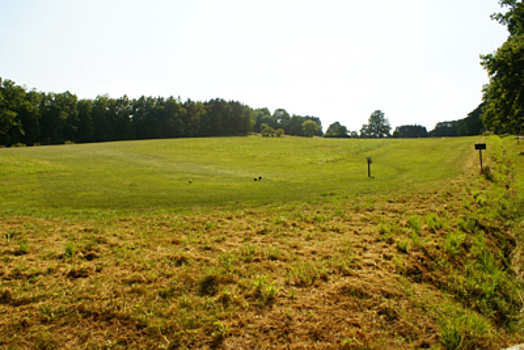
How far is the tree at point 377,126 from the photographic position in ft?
511

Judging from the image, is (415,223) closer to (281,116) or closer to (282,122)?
(282,122)

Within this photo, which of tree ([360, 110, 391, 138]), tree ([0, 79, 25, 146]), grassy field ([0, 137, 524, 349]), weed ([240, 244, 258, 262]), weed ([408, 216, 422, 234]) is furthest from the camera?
tree ([360, 110, 391, 138])

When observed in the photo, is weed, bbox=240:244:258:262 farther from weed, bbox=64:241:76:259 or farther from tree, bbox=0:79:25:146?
tree, bbox=0:79:25:146

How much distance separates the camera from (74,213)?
36.7 feet

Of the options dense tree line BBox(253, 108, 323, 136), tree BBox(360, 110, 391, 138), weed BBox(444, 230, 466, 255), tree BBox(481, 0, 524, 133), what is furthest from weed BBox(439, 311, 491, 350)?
tree BBox(360, 110, 391, 138)

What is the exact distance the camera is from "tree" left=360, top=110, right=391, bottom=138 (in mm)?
155875

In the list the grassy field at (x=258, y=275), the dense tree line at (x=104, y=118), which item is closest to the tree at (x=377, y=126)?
the dense tree line at (x=104, y=118)

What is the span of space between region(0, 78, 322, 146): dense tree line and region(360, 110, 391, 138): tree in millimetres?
67619

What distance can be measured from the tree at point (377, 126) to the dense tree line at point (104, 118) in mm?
67619

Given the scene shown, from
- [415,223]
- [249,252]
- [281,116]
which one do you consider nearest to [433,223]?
[415,223]

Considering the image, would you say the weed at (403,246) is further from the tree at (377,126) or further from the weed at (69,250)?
the tree at (377,126)

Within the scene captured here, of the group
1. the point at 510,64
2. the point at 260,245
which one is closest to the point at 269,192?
the point at 260,245

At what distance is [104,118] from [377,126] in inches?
4870

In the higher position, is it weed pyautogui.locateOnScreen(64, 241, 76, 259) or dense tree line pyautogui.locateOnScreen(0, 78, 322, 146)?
dense tree line pyautogui.locateOnScreen(0, 78, 322, 146)
